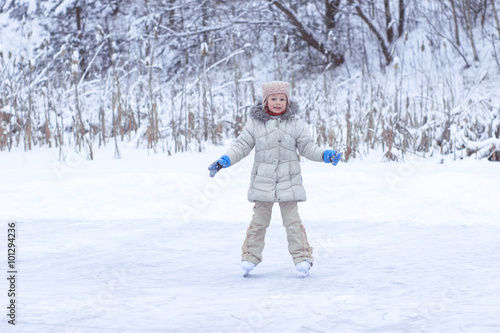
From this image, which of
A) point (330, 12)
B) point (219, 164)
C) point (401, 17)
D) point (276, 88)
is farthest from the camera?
point (330, 12)

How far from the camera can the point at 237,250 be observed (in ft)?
12.1

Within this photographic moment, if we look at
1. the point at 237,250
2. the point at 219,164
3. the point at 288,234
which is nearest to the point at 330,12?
the point at 237,250

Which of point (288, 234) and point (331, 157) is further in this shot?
point (288, 234)

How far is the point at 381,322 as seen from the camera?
221 centimetres

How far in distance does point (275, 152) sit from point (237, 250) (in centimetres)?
70

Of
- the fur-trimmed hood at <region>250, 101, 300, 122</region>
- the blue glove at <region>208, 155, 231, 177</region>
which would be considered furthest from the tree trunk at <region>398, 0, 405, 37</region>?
the blue glove at <region>208, 155, 231, 177</region>

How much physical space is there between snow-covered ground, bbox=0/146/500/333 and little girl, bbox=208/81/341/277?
0.52 feet

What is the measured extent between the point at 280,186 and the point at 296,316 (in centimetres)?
98

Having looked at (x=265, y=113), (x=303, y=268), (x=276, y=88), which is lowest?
(x=303, y=268)

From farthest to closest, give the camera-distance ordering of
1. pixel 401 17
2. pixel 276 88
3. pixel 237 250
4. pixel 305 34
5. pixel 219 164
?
1. pixel 305 34
2. pixel 401 17
3. pixel 237 250
4. pixel 276 88
5. pixel 219 164

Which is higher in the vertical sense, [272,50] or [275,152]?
[272,50]

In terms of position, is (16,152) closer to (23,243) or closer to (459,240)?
(23,243)

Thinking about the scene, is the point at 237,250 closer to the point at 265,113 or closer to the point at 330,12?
the point at 265,113

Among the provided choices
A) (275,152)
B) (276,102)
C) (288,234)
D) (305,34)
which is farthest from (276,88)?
(305,34)
